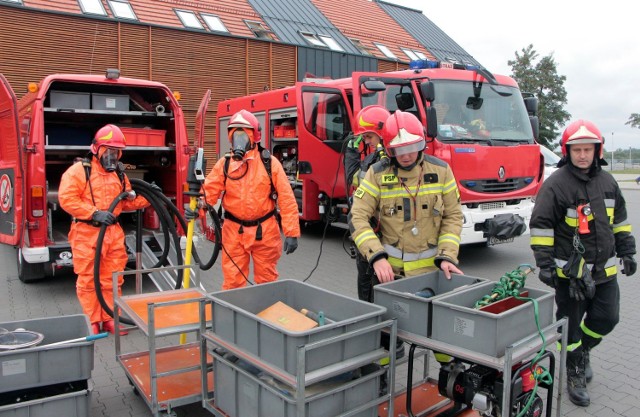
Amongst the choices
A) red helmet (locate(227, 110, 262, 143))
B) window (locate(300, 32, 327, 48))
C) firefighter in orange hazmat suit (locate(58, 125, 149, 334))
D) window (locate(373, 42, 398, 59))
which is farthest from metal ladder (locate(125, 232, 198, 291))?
window (locate(373, 42, 398, 59))

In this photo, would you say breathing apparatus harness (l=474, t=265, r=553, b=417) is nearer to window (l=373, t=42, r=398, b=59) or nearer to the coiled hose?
the coiled hose

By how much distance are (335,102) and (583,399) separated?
5.89 m

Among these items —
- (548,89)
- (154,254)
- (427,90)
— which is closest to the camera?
(154,254)

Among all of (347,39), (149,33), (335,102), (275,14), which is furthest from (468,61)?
(335,102)

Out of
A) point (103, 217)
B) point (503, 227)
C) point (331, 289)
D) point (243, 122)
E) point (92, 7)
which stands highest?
point (92, 7)

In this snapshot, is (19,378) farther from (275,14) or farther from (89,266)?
(275,14)

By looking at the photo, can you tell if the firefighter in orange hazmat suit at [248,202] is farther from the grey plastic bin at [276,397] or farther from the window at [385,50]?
the window at [385,50]

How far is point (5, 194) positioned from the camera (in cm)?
623

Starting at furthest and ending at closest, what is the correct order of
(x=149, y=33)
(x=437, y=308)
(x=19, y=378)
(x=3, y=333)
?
(x=149, y=33) → (x=3, y=333) → (x=19, y=378) → (x=437, y=308)

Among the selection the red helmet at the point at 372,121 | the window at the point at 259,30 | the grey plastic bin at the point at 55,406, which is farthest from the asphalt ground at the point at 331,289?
the window at the point at 259,30

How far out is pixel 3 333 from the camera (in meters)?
3.12

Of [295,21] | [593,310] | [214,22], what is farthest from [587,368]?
[295,21]

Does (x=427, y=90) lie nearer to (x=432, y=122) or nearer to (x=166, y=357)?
(x=432, y=122)

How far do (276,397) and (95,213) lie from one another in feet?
9.86
